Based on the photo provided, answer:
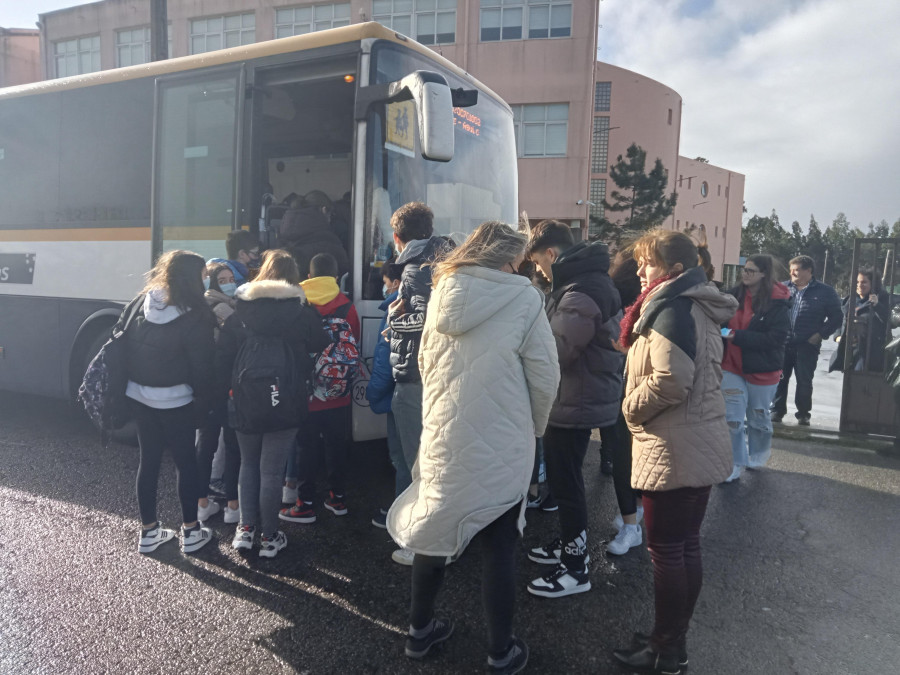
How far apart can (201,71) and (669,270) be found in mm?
4320

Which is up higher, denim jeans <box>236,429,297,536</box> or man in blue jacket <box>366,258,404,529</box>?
man in blue jacket <box>366,258,404,529</box>

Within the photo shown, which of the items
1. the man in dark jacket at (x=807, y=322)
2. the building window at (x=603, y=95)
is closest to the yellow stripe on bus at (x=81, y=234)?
the man in dark jacket at (x=807, y=322)

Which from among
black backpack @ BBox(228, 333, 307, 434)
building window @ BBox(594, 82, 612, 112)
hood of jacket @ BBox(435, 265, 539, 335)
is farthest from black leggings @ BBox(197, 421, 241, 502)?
building window @ BBox(594, 82, 612, 112)

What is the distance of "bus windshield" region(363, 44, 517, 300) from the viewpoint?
4.54m

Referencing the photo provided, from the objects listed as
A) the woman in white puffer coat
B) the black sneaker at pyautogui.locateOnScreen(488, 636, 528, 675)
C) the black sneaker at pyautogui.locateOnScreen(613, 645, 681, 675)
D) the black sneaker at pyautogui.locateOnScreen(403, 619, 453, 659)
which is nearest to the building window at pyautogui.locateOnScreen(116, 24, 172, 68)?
the woman in white puffer coat

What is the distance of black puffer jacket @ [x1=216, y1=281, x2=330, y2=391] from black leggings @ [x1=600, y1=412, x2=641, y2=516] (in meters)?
1.83

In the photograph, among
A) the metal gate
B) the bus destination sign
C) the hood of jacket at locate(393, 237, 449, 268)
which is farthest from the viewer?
the metal gate

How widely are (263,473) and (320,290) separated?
1.19m

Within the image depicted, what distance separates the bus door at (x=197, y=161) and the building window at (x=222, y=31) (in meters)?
24.9

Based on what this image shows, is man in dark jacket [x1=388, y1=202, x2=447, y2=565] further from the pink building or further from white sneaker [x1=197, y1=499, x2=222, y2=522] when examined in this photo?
the pink building

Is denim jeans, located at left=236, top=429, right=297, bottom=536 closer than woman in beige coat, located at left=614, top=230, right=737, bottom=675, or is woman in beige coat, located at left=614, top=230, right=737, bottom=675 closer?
woman in beige coat, located at left=614, top=230, right=737, bottom=675

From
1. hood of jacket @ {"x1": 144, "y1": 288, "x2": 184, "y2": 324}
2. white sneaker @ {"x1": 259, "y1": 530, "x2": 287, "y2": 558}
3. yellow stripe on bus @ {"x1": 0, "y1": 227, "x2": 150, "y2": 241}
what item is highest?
yellow stripe on bus @ {"x1": 0, "y1": 227, "x2": 150, "y2": 241}

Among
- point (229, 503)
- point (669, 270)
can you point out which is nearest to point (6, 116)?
point (229, 503)

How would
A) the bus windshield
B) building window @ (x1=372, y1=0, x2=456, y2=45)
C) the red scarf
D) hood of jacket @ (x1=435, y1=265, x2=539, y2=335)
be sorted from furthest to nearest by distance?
building window @ (x1=372, y1=0, x2=456, y2=45) < the bus windshield < the red scarf < hood of jacket @ (x1=435, y1=265, x2=539, y2=335)
